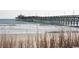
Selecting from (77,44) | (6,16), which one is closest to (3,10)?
(6,16)

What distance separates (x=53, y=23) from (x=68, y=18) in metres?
0.16

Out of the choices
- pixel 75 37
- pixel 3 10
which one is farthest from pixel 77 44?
pixel 3 10

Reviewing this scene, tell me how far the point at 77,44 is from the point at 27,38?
50 centimetres

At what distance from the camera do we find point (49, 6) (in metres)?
12.1

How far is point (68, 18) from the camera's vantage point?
1212cm

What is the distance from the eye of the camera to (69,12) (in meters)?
12.1

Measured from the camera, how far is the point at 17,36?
1210cm

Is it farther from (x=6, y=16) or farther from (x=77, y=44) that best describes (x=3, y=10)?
(x=77, y=44)

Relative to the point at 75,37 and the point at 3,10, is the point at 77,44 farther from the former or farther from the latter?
the point at 3,10
